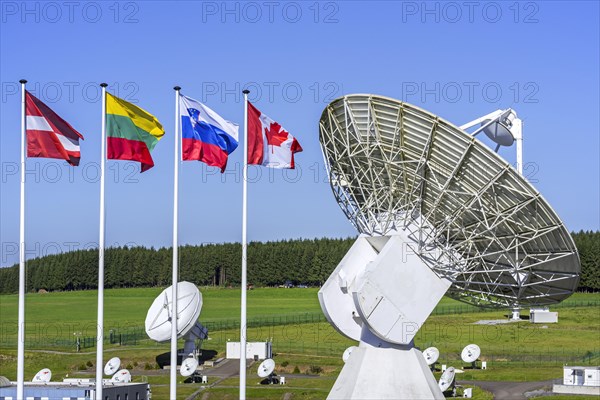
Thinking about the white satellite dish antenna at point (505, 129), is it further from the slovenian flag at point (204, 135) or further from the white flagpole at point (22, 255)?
the white flagpole at point (22, 255)

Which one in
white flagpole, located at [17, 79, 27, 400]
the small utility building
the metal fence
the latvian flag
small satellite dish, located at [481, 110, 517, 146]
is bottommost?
the metal fence

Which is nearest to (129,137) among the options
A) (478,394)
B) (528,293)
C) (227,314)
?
(528,293)

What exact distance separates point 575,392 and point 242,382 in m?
33.4

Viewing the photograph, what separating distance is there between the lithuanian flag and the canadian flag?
15.2ft

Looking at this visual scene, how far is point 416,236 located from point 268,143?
26.9 ft

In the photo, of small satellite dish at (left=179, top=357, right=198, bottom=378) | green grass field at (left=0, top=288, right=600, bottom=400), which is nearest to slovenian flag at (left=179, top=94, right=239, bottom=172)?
green grass field at (left=0, top=288, right=600, bottom=400)

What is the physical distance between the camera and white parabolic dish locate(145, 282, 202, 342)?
7750 cm

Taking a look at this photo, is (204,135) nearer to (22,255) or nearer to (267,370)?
(22,255)

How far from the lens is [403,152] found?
151 ft

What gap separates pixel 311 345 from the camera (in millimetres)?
97188

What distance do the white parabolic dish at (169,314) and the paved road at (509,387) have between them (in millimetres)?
20018

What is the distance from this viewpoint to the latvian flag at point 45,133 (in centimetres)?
3722

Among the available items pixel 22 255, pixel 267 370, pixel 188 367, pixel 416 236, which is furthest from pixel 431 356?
pixel 22 255

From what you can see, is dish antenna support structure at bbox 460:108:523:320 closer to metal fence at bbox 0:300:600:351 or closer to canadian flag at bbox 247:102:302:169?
canadian flag at bbox 247:102:302:169
